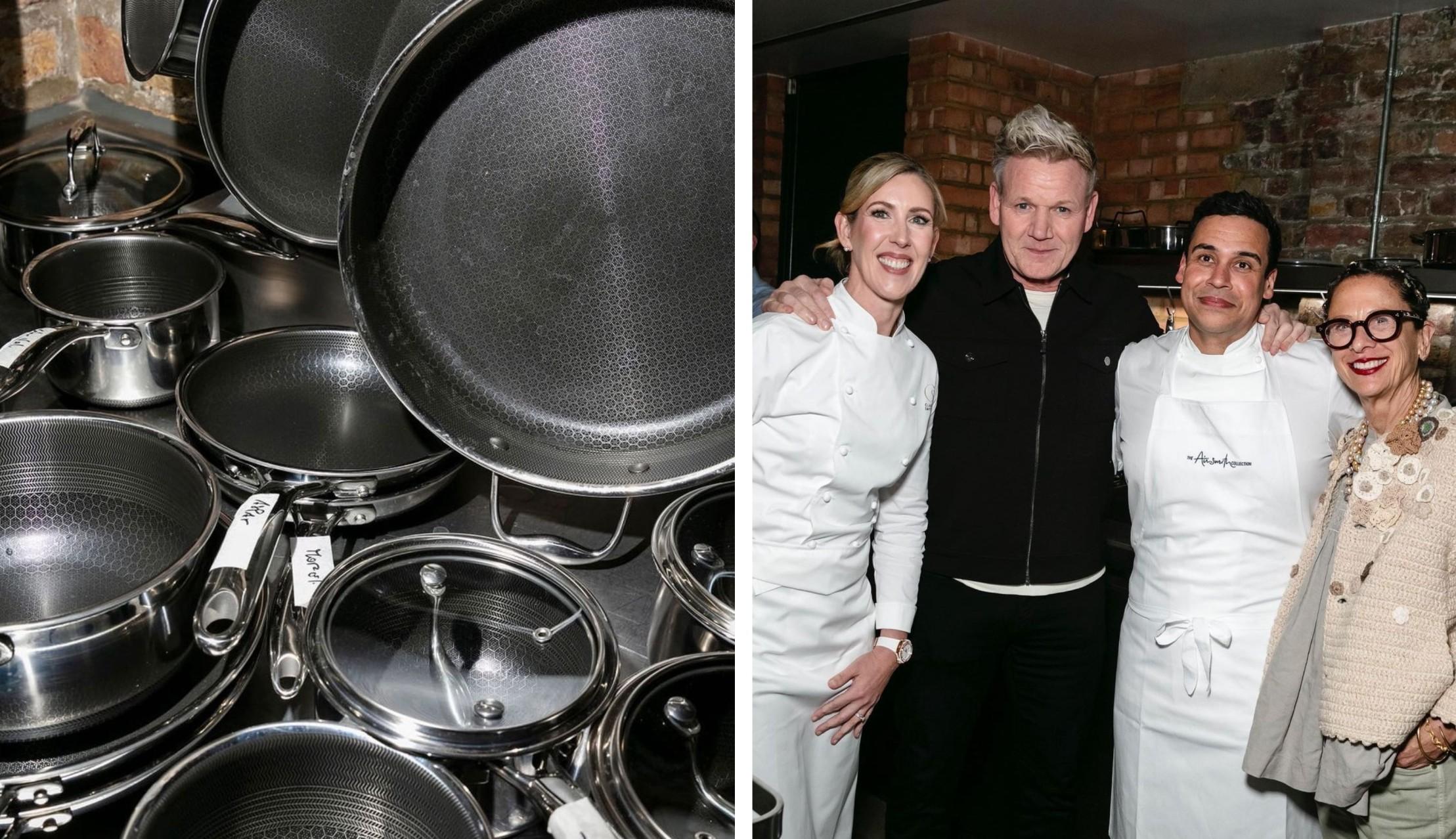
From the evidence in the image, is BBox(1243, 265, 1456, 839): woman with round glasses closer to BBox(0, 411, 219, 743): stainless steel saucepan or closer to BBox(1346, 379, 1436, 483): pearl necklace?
BBox(1346, 379, 1436, 483): pearl necklace

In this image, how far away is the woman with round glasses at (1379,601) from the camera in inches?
21.7

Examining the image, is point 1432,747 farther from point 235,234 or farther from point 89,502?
point 235,234

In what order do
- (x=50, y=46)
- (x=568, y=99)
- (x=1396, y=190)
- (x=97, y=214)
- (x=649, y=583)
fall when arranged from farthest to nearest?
1. (x=50, y=46)
2. (x=97, y=214)
3. (x=649, y=583)
4. (x=568, y=99)
5. (x=1396, y=190)

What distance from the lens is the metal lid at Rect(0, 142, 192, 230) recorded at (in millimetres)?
1177

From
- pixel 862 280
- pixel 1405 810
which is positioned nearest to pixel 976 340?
pixel 862 280

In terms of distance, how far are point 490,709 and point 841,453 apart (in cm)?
30

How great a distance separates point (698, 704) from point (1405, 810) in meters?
0.45

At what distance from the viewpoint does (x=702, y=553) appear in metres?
0.85

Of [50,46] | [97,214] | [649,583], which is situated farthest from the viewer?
[50,46]

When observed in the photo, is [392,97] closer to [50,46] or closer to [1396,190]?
[1396,190]

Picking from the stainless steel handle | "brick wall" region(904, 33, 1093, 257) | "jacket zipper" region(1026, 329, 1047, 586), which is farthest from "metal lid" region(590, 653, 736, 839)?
the stainless steel handle

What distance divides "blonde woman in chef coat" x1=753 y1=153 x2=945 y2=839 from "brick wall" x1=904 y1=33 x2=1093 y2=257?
15mm

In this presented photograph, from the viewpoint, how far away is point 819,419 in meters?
0.74

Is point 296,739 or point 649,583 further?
point 649,583
